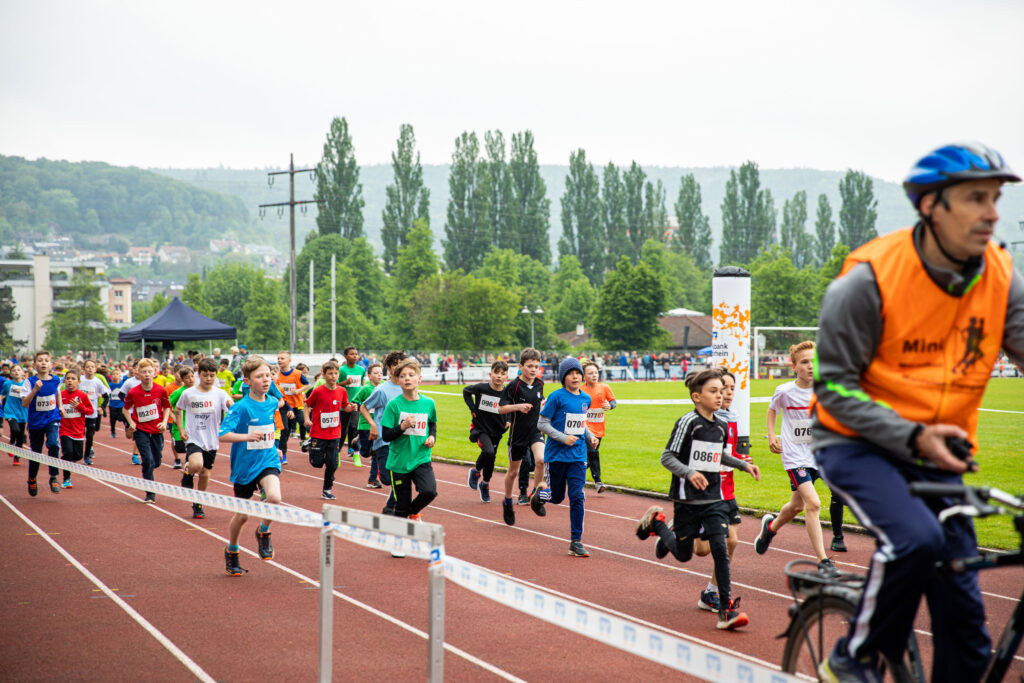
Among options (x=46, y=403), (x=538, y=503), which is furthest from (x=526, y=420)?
(x=46, y=403)

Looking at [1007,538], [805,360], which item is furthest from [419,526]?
[1007,538]

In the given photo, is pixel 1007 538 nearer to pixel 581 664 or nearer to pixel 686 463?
pixel 686 463

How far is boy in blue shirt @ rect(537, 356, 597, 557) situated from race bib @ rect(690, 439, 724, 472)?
8.19 feet

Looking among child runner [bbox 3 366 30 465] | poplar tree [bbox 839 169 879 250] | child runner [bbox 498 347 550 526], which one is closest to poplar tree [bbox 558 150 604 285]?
poplar tree [bbox 839 169 879 250]

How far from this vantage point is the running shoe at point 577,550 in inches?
392

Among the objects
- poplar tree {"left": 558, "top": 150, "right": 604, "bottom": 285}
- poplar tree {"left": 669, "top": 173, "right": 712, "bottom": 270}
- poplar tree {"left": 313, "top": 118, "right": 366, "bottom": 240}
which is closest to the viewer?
poplar tree {"left": 313, "top": 118, "right": 366, "bottom": 240}

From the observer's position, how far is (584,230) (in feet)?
387

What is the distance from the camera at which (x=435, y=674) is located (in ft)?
14.4

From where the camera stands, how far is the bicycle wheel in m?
3.54

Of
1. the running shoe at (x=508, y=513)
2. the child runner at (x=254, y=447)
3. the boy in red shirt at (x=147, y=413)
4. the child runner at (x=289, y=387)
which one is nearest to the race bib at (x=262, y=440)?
the child runner at (x=254, y=447)

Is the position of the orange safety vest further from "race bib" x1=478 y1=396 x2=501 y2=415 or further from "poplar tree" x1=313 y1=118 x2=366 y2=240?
"poplar tree" x1=313 y1=118 x2=366 y2=240

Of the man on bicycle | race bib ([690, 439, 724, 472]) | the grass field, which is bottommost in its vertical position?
the grass field

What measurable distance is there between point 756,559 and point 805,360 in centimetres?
217

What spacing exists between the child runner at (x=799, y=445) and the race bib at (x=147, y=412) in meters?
9.50
